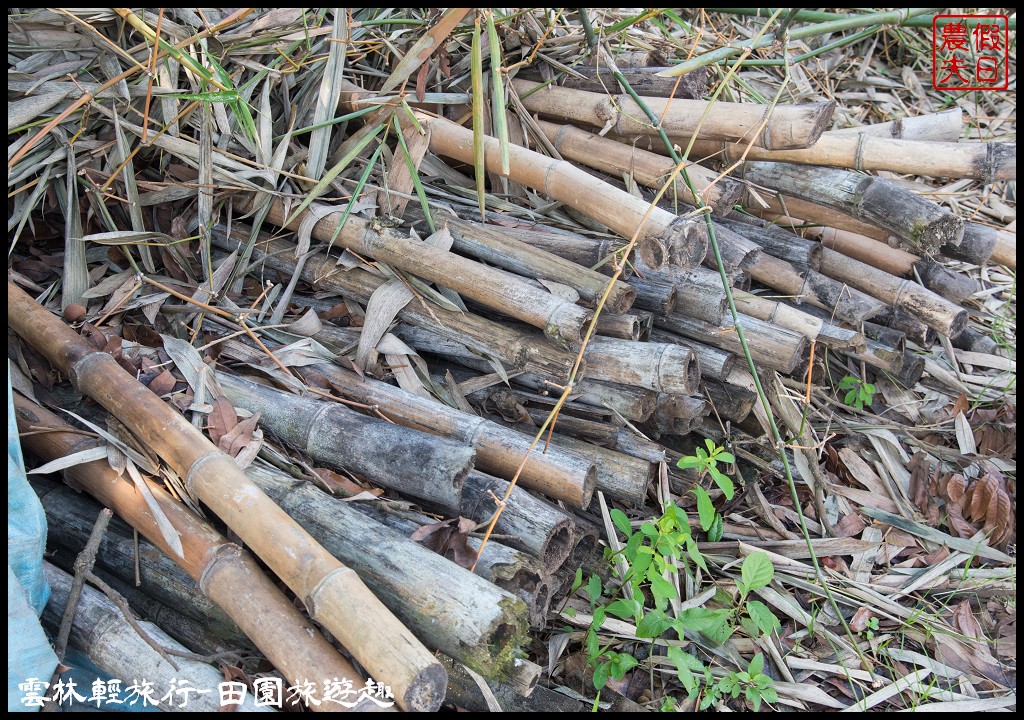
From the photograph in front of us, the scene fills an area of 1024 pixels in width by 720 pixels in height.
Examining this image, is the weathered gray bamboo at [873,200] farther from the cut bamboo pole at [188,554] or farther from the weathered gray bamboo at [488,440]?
the cut bamboo pole at [188,554]

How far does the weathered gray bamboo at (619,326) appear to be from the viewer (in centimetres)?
215

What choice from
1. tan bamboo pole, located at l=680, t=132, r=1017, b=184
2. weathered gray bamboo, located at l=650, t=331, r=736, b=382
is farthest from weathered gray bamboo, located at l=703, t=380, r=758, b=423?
tan bamboo pole, located at l=680, t=132, r=1017, b=184

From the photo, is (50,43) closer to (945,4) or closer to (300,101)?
(300,101)

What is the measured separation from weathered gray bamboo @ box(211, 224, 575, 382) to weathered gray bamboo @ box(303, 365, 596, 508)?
224mm

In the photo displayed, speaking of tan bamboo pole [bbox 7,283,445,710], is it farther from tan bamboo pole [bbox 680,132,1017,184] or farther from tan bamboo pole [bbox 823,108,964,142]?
tan bamboo pole [bbox 823,108,964,142]

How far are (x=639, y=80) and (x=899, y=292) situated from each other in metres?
1.23

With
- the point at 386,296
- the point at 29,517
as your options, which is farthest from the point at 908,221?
the point at 29,517

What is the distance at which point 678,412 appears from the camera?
226cm

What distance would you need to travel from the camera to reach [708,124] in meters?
2.55

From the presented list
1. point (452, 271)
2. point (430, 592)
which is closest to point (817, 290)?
point (452, 271)

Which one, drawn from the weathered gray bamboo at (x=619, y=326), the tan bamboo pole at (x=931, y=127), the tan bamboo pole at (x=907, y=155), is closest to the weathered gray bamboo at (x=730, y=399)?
the weathered gray bamboo at (x=619, y=326)

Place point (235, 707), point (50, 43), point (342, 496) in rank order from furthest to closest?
1. point (50, 43)
2. point (342, 496)
3. point (235, 707)

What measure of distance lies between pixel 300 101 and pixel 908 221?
2104mm

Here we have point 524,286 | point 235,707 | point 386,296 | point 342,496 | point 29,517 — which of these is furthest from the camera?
point 386,296
